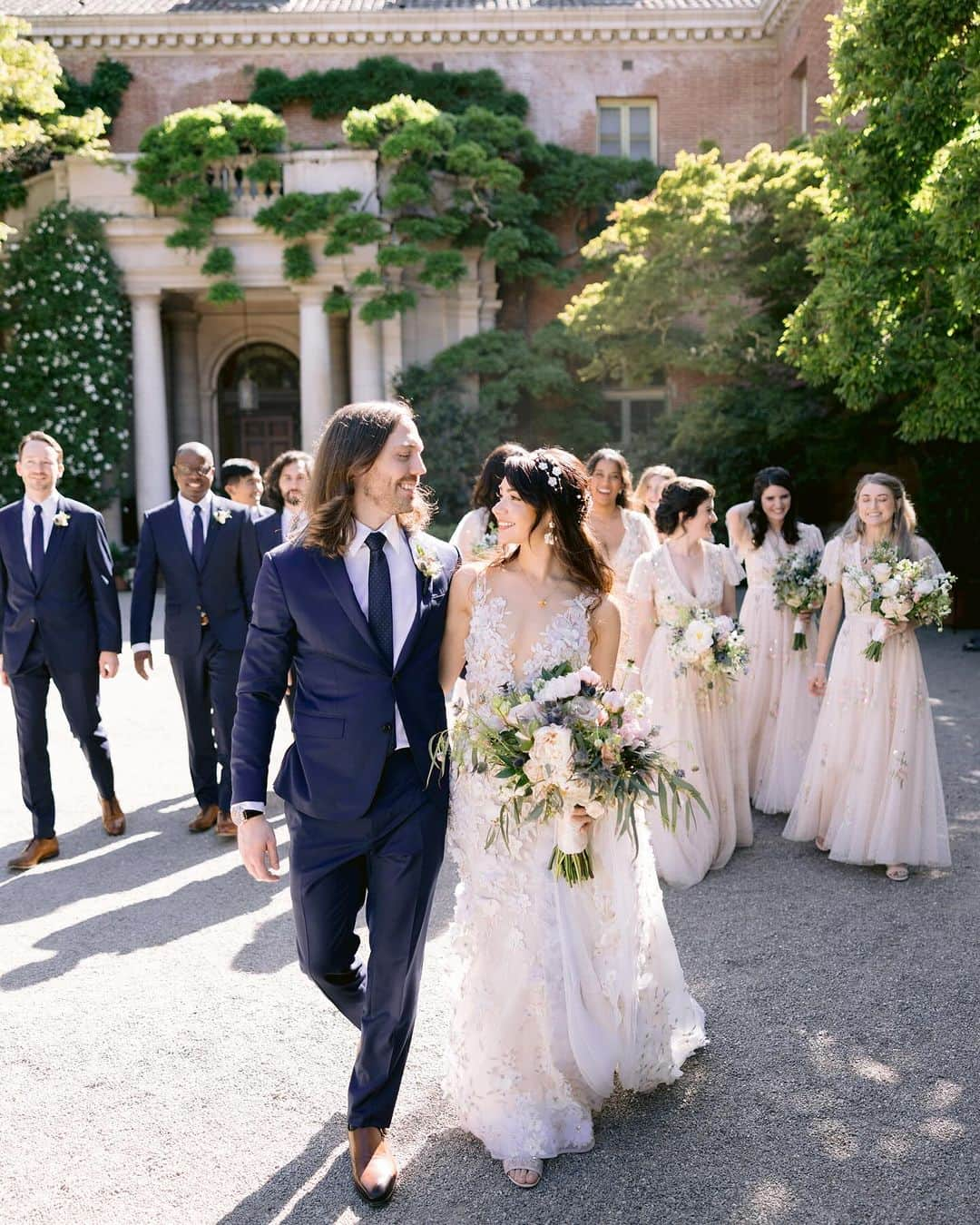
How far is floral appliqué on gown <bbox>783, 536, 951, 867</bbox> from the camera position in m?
6.08

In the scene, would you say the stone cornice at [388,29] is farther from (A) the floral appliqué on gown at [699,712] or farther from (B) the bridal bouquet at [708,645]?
(B) the bridal bouquet at [708,645]

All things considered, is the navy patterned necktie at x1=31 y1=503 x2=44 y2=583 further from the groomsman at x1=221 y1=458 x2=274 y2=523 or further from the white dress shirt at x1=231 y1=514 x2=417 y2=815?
the white dress shirt at x1=231 y1=514 x2=417 y2=815

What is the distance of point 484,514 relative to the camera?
6.95m

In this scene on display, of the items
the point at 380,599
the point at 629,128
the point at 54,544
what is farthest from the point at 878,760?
the point at 629,128

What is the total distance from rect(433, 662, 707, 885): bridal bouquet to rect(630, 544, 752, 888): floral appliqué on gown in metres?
2.75

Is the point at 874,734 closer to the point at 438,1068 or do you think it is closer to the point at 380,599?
the point at 438,1068

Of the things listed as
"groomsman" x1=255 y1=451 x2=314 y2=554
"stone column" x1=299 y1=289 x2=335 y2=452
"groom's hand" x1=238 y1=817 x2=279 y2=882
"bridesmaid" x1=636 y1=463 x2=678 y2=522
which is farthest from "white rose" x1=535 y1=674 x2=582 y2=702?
"stone column" x1=299 y1=289 x2=335 y2=452

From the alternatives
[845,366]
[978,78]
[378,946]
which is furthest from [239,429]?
[378,946]

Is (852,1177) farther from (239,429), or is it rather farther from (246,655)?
(239,429)

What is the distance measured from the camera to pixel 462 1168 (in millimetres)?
3393

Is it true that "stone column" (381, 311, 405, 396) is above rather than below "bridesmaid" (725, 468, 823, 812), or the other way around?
above

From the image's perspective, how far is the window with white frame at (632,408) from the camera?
26.4m

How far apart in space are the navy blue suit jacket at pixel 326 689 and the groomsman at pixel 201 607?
3.65m

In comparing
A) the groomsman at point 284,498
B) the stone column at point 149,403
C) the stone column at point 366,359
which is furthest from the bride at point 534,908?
the stone column at point 149,403
